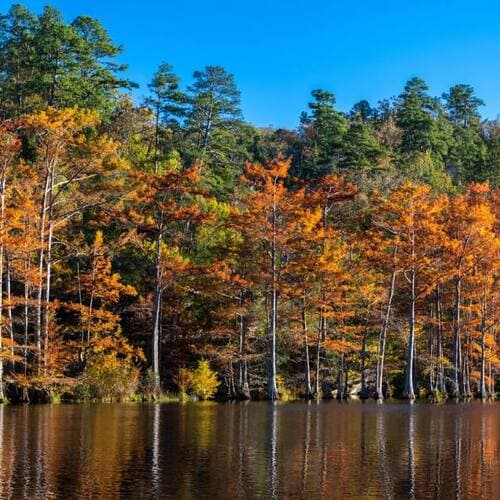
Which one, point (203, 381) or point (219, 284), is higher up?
point (219, 284)

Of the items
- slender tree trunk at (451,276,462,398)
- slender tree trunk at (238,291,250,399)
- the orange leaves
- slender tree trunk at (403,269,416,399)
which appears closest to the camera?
the orange leaves

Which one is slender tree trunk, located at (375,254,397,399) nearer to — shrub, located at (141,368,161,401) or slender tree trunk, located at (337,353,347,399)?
slender tree trunk, located at (337,353,347,399)

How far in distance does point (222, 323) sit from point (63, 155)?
14.4m

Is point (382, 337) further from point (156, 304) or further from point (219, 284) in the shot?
point (156, 304)

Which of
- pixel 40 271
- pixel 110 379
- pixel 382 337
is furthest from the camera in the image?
pixel 382 337

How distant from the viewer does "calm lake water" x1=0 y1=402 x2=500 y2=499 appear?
48.9 ft

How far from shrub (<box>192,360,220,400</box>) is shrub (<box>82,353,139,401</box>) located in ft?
16.1

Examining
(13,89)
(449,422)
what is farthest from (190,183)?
(13,89)

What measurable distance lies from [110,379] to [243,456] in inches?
904

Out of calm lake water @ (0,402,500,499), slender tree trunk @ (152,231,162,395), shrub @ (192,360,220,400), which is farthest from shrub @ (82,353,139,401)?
calm lake water @ (0,402,500,499)

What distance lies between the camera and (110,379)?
41062 mm

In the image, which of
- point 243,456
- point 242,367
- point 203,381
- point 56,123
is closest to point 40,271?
point 56,123

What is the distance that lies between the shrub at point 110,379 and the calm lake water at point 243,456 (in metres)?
8.69

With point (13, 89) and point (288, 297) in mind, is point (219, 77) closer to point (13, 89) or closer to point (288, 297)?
point (13, 89)
